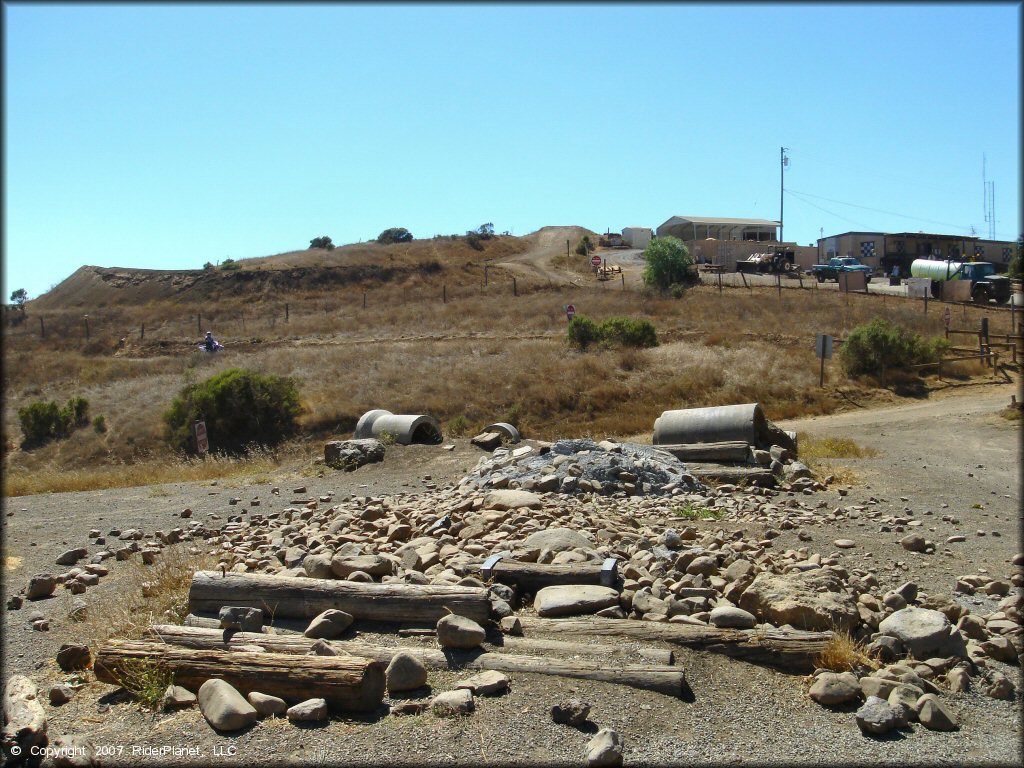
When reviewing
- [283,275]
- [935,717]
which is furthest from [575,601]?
[283,275]

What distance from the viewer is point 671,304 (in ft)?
151

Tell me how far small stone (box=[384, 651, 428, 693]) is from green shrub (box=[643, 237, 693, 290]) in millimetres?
51088

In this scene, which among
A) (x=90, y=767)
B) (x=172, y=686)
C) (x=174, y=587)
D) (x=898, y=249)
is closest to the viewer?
(x=90, y=767)

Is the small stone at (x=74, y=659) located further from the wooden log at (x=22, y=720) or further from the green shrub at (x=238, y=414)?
the green shrub at (x=238, y=414)

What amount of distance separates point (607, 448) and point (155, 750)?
9007 mm

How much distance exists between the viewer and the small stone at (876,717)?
16.4 feet

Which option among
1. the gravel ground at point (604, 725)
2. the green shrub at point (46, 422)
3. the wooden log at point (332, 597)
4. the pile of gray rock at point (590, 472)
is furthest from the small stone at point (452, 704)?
the green shrub at point (46, 422)

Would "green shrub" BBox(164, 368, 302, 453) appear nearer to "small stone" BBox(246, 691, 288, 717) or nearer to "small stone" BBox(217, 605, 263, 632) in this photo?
"small stone" BBox(217, 605, 263, 632)

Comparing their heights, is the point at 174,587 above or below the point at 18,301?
below

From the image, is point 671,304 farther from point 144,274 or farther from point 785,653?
point 144,274

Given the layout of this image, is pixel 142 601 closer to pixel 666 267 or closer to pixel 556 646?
pixel 556 646

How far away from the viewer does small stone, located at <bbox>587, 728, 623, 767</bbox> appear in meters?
4.64

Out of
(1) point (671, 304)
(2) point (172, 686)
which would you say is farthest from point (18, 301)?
(2) point (172, 686)

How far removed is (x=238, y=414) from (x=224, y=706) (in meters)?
21.8
